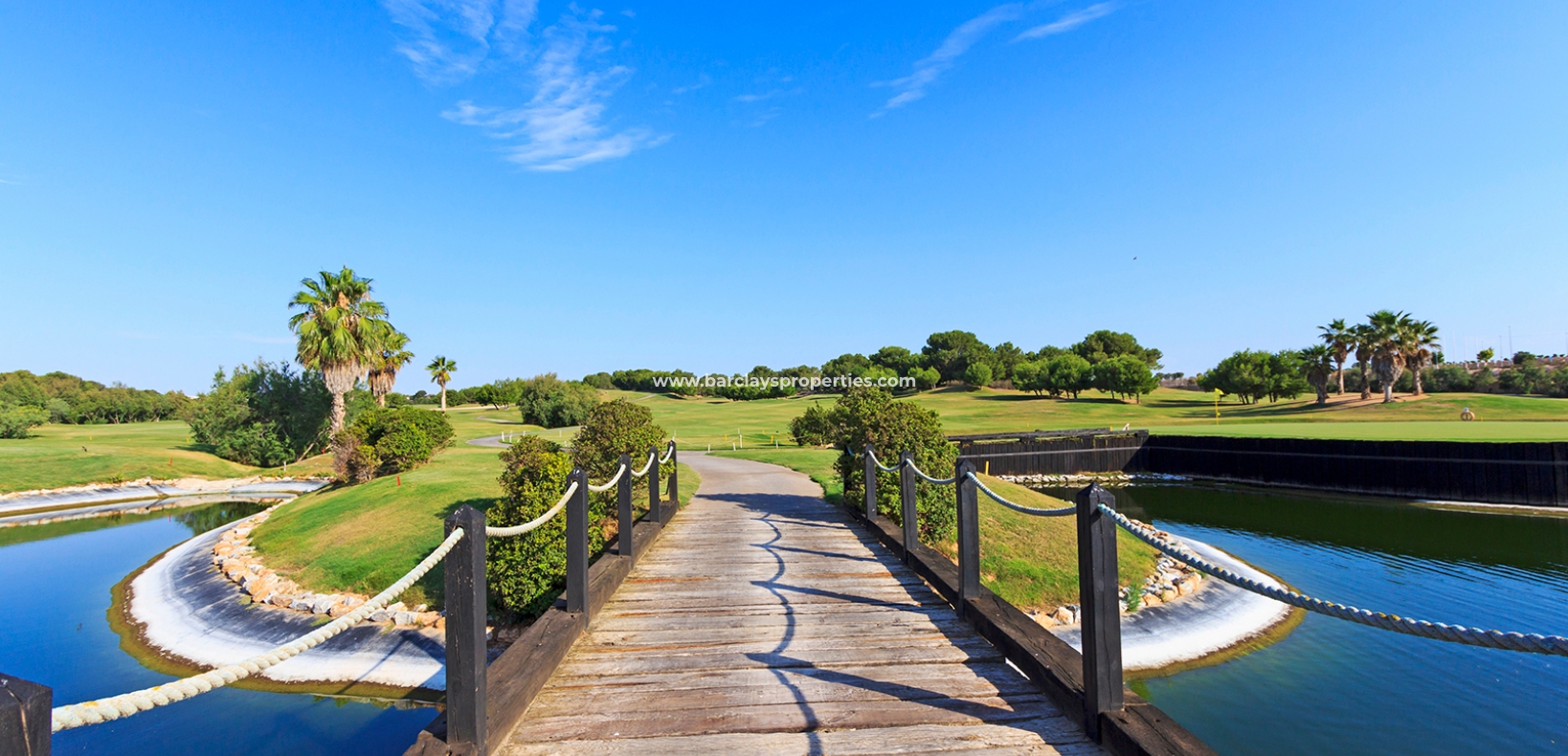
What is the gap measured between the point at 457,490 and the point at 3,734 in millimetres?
14544

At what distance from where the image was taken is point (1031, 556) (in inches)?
470

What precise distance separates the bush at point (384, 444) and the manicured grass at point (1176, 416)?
1385cm

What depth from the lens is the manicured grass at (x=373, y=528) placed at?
1170 centimetres

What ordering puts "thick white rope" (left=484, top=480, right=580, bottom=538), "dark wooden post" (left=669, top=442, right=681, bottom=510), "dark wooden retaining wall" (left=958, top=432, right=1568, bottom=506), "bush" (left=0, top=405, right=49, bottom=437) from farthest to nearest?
"bush" (left=0, top=405, right=49, bottom=437), "dark wooden retaining wall" (left=958, top=432, right=1568, bottom=506), "dark wooden post" (left=669, top=442, right=681, bottom=510), "thick white rope" (left=484, top=480, right=580, bottom=538)

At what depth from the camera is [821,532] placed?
9.32 m

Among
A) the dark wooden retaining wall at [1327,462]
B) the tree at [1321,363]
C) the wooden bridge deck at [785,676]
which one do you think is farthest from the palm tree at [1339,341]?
the wooden bridge deck at [785,676]

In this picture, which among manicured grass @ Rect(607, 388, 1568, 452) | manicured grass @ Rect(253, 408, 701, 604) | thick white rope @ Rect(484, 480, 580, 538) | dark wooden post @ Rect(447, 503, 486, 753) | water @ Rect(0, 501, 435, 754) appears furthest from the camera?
manicured grass @ Rect(607, 388, 1568, 452)

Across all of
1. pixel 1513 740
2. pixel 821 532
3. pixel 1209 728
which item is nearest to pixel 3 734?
pixel 821 532

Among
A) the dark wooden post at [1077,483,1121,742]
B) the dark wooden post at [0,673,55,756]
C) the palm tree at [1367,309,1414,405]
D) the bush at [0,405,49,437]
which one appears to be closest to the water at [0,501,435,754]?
the dark wooden post at [0,673,55,756]

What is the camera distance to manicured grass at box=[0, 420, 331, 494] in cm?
2669

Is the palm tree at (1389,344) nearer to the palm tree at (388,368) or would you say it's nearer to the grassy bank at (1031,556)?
the grassy bank at (1031,556)

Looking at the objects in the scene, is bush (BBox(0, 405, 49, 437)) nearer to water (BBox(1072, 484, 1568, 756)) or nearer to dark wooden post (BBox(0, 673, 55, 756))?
dark wooden post (BBox(0, 673, 55, 756))

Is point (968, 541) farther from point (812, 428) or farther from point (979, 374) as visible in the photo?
point (979, 374)

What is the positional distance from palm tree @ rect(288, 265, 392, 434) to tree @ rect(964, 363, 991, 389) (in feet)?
236
